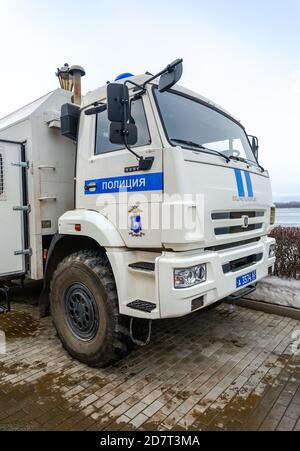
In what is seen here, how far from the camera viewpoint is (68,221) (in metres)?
3.11

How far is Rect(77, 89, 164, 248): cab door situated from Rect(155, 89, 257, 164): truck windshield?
0.20 m

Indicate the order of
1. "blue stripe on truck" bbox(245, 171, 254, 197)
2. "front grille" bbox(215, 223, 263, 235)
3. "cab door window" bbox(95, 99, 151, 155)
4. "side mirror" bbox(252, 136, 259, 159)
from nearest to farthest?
"cab door window" bbox(95, 99, 151, 155), "front grille" bbox(215, 223, 263, 235), "blue stripe on truck" bbox(245, 171, 254, 197), "side mirror" bbox(252, 136, 259, 159)

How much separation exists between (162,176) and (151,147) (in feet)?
1.00

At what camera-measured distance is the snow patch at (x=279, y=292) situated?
4.24 meters

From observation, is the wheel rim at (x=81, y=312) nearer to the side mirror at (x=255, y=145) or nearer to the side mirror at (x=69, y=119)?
the side mirror at (x=69, y=119)

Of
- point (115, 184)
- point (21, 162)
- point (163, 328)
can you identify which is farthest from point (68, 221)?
point (163, 328)

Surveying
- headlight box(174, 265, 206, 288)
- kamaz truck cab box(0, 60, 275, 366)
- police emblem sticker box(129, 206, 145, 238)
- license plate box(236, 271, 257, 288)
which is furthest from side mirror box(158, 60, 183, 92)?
license plate box(236, 271, 257, 288)

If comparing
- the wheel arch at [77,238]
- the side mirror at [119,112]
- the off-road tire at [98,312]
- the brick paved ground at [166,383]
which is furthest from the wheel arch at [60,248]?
the side mirror at [119,112]

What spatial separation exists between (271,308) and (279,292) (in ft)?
0.94

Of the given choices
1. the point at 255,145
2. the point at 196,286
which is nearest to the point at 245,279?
the point at 196,286

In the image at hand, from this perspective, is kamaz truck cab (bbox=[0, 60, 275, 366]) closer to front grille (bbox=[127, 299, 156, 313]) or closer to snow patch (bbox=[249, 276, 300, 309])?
front grille (bbox=[127, 299, 156, 313])

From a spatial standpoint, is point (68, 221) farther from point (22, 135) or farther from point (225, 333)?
point (225, 333)

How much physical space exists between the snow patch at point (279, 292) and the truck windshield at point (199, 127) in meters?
1.94

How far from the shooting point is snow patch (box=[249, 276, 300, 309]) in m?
4.24
